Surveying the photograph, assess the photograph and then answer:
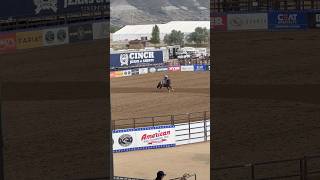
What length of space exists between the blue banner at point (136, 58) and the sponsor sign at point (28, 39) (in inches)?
377

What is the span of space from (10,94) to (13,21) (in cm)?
904

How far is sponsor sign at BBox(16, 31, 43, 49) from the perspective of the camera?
34.1 meters

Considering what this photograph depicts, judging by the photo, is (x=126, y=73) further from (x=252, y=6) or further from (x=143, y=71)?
(x=252, y=6)

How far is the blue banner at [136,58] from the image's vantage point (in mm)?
45000

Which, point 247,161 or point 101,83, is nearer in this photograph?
point 247,161

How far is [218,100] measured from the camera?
909 inches

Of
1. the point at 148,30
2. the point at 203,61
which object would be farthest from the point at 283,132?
the point at 148,30

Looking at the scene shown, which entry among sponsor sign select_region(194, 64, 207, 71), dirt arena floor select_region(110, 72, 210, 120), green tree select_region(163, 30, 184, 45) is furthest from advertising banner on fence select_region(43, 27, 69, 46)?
green tree select_region(163, 30, 184, 45)

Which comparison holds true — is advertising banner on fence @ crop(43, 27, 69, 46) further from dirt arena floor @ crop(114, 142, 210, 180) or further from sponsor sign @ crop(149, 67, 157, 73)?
dirt arena floor @ crop(114, 142, 210, 180)

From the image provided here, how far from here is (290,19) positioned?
1526 inches

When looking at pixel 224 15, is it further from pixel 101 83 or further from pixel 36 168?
pixel 36 168

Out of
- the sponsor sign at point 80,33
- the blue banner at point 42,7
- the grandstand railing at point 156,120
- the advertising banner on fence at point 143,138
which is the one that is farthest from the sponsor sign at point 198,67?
the advertising banner on fence at point 143,138

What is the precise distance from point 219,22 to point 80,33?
1012 centimetres

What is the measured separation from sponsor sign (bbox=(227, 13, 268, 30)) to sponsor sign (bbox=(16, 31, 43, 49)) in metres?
12.9
